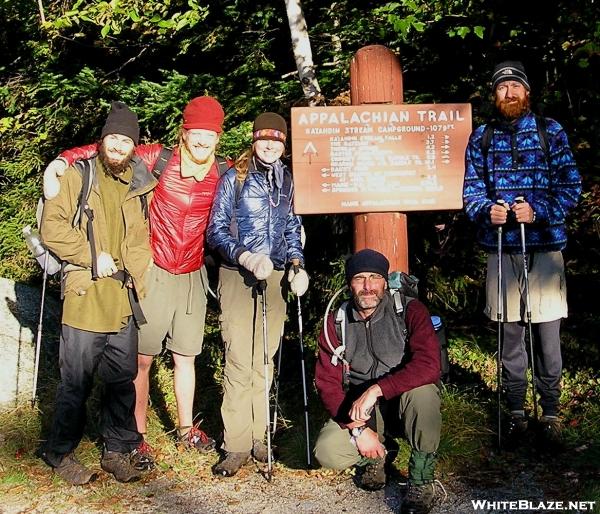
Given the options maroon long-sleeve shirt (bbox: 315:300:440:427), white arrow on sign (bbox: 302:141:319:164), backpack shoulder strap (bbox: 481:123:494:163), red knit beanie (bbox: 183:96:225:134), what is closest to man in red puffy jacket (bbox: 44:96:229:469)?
red knit beanie (bbox: 183:96:225:134)

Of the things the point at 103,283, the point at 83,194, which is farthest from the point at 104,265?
the point at 83,194

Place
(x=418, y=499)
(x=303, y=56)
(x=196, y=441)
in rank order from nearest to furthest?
1. (x=418, y=499)
2. (x=196, y=441)
3. (x=303, y=56)

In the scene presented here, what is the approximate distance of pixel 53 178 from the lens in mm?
4824

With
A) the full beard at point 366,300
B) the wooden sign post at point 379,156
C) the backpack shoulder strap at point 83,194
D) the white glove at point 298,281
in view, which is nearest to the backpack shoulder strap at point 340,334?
the full beard at point 366,300

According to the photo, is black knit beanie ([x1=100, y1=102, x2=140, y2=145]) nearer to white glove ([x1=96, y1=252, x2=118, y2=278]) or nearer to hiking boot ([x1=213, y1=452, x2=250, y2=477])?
white glove ([x1=96, y1=252, x2=118, y2=278])

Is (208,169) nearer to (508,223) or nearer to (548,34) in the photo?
(508,223)

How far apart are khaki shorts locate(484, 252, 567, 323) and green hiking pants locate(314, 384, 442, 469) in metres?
1.07

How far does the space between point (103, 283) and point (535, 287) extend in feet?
9.46

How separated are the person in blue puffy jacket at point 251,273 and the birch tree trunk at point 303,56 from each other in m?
1.53

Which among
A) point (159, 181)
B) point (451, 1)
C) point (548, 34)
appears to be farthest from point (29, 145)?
point (548, 34)

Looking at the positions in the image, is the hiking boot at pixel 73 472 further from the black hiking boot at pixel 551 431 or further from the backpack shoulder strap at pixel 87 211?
the black hiking boot at pixel 551 431

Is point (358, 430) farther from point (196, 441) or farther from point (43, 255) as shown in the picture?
point (43, 255)

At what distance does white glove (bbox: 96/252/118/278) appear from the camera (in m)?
4.85

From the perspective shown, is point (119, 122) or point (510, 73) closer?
point (119, 122)
